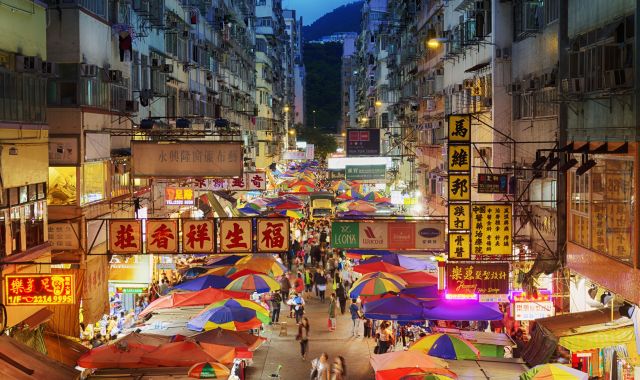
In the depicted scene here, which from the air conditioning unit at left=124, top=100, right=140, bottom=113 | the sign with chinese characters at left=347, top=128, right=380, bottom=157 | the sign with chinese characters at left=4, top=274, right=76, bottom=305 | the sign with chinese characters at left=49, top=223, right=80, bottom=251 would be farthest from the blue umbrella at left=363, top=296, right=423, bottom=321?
the sign with chinese characters at left=347, top=128, right=380, bottom=157

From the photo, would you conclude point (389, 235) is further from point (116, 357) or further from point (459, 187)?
point (116, 357)

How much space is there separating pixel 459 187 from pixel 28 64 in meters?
10.2

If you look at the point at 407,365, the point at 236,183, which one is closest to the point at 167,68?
the point at 236,183

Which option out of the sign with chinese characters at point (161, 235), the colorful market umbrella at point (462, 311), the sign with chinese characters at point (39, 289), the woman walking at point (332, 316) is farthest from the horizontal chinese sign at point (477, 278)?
the woman walking at point (332, 316)

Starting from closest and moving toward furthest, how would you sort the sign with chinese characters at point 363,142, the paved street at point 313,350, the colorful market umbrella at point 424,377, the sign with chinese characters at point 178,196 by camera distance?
the colorful market umbrella at point 424,377 → the paved street at point 313,350 → the sign with chinese characters at point 178,196 → the sign with chinese characters at point 363,142

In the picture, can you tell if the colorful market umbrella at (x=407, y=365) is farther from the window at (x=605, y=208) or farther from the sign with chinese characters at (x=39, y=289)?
the sign with chinese characters at (x=39, y=289)

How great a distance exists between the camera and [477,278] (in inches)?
781

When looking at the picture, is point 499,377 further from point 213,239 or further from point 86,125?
point 86,125

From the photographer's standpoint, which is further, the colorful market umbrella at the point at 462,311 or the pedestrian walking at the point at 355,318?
the pedestrian walking at the point at 355,318

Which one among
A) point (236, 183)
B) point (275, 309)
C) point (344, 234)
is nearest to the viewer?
point (344, 234)

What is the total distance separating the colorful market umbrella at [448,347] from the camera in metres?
18.1

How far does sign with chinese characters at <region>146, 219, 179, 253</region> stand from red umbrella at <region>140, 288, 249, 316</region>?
3.76 meters

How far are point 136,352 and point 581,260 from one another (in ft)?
32.4

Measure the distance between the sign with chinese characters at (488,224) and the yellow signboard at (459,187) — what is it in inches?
14.5
